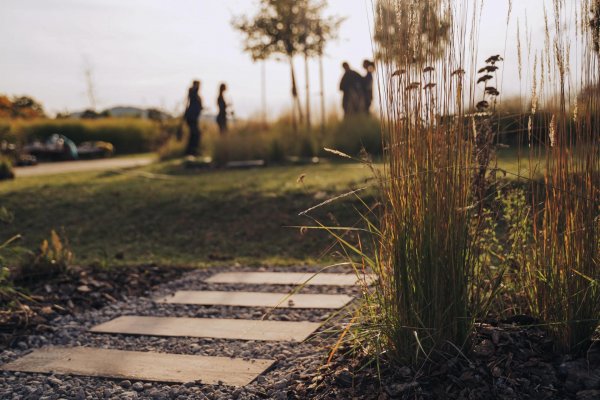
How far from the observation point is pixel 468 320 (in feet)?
8.61

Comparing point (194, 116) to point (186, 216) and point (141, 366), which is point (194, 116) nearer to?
point (186, 216)

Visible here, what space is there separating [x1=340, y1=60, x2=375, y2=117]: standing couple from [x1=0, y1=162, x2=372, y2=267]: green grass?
409 centimetres

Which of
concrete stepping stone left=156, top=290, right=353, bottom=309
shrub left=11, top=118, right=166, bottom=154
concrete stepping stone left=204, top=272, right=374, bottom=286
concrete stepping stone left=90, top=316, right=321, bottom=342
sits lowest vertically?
concrete stepping stone left=204, top=272, right=374, bottom=286

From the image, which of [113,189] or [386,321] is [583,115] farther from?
[113,189]

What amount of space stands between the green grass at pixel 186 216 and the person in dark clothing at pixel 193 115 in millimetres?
4456

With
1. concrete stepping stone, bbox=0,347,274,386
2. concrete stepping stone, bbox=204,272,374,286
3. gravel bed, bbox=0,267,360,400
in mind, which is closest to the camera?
gravel bed, bbox=0,267,360,400

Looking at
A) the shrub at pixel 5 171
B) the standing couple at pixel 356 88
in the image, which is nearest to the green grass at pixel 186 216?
the shrub at pixel 5 171

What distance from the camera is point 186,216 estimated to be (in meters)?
7.89

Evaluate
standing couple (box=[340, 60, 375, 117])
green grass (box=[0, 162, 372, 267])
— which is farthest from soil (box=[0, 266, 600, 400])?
standing couple (box=[340, 60, 375, 117])

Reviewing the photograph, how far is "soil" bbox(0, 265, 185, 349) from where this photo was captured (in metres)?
4.09

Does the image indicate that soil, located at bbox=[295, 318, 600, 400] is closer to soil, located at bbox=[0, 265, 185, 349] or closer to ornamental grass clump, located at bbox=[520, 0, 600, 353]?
ornamental grass clump, located at bbox=[520, 0, 600, 353]

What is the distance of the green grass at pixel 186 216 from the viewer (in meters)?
6.60

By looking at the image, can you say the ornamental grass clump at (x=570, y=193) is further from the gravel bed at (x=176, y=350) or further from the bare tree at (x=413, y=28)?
the gravel bed at (x=176, y=350)

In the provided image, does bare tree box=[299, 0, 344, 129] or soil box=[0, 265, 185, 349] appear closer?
soil box=[0, 265, 185, 349]
